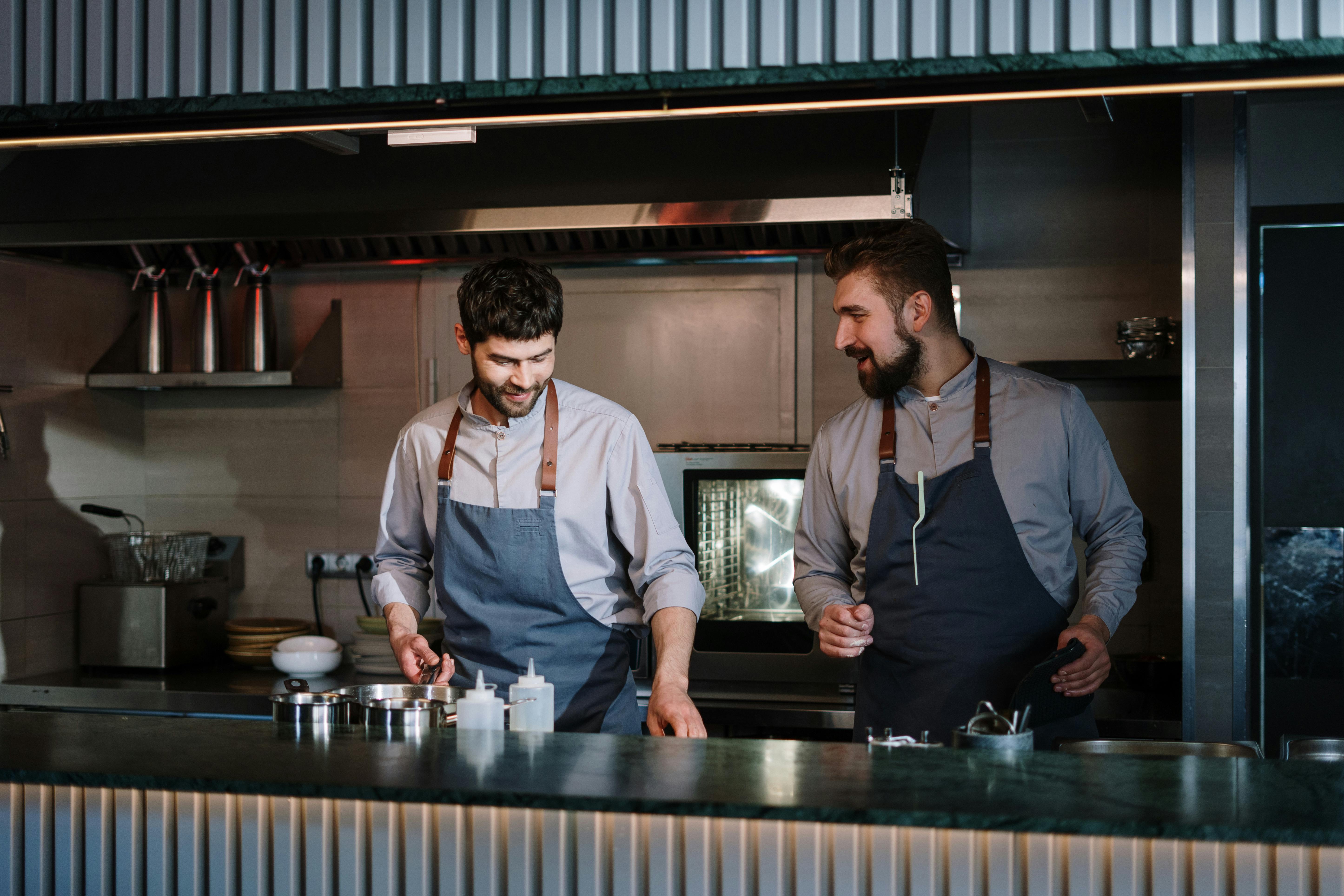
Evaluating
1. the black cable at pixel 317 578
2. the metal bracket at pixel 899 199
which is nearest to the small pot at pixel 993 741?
the metal bracket at pixel 899 199

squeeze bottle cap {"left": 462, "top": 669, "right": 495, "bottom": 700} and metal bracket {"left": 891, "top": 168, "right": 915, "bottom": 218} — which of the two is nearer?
squeeze bottle cap {"left": 462, "top": 669, "right": 495, "bottom": 700}

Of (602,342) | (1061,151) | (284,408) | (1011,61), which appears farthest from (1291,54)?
(284,408)

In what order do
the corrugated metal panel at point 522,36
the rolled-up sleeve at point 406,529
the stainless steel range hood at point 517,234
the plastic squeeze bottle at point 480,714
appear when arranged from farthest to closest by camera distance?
the stainless steel range hood at point 517,234 → the rolled-up sleeve at point 406,529 → the plastic squeeze bottle at point 480,714 → the corrugated metal panel at point 522,36

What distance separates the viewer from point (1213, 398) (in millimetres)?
3041

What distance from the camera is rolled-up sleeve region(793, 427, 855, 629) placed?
8.28 feet

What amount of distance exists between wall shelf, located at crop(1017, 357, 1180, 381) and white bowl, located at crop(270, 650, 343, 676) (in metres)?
2.32

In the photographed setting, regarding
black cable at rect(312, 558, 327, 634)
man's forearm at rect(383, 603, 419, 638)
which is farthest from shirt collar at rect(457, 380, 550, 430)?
black cable at rect(312, 558, 327, 634)

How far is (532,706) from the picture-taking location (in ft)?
5.87

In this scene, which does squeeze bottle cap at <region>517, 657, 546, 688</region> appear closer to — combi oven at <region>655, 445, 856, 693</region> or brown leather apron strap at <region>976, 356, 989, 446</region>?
brown leather apron strap at <region>976, 356, 989, 446</region>

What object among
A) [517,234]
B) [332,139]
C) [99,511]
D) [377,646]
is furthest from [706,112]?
[99,511]

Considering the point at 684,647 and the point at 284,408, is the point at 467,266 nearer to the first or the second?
the point at 284,408

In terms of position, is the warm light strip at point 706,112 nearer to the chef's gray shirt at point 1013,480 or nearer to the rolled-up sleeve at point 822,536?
the chef's gray shirt at point 1013,480

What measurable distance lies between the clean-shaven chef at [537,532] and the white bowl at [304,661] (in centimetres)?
135

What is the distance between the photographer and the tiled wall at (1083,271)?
369 cm
